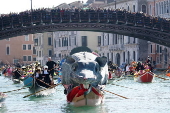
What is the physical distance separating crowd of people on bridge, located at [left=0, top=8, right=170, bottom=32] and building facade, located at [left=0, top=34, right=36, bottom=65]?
6153cm

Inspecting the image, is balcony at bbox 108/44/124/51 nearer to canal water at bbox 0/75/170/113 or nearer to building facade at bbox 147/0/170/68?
building facade at bbox 147/0/170/68

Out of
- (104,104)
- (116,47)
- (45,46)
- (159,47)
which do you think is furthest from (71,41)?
(104,104)

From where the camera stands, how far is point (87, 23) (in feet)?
166

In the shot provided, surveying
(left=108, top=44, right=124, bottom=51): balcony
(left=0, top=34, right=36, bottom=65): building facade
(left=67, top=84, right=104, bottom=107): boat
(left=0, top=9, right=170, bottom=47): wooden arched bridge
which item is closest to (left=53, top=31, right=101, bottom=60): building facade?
(left=108, top=44, right=124, bottom=51): balcony

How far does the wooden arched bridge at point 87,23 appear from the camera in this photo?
48916mm

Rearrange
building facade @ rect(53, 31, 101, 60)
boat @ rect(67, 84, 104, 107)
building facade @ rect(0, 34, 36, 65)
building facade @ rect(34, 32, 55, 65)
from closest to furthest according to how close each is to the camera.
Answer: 1. boat @ rect(67, 84, 104, 107)
2. building facade @ rect(53, 31, 101, 60)
3. building facade @ rect(34, 32, 55, 65)
4. building facade @ rect(0, 34, 36, 65)

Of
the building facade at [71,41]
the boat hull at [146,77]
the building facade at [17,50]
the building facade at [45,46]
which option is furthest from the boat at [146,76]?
the building facade at [17,50]

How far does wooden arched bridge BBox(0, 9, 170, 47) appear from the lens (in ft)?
160

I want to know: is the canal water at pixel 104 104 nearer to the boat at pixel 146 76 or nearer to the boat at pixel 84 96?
the boat at pixel 84 96

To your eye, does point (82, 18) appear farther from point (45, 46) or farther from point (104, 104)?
point (45, 46)

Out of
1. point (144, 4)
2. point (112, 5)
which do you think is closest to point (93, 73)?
point (144, 4)

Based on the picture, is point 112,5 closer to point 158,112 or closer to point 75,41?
point 75,41

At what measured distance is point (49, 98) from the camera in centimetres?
2867

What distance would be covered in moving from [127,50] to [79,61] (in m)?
56.9
